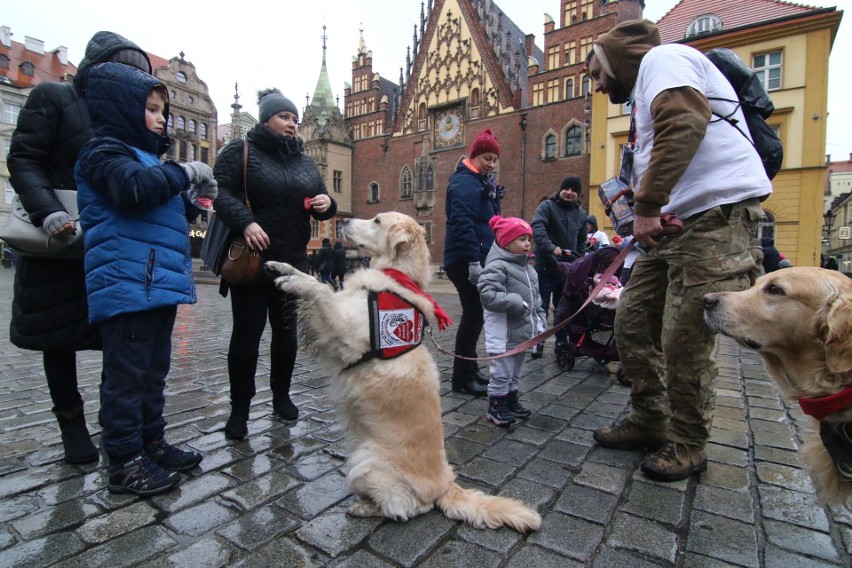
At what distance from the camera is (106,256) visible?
2361 millimetres

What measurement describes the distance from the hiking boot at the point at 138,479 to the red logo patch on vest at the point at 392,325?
1315 mm

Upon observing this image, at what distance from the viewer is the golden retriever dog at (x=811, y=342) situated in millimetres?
1831

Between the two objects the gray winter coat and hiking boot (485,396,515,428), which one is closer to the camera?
hiking boot (485,396,515,428)

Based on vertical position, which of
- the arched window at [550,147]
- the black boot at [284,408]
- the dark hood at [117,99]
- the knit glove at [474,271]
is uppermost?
the arched window at [550,147]

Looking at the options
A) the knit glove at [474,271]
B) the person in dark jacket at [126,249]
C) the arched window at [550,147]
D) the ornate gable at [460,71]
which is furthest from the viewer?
the ornate gable at [460,71]

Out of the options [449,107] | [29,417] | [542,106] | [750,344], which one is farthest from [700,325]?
[449,107]

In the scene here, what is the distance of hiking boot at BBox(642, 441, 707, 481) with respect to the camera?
2.65m

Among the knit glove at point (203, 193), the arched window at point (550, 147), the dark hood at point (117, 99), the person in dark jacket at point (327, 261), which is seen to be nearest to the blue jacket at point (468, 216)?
the knit glove at point (203, 193)

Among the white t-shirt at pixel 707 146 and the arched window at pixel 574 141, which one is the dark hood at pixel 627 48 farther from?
the arched window at pixel 574 141

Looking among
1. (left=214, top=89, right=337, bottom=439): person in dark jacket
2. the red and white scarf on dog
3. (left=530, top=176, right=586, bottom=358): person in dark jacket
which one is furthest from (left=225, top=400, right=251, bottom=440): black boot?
(left=530, top=176, right=586, bottom=358): person in dark jacket

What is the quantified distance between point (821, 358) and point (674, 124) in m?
1.31

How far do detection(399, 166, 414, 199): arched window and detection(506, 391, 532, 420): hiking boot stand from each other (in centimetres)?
3443

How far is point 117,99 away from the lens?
7.84 feet

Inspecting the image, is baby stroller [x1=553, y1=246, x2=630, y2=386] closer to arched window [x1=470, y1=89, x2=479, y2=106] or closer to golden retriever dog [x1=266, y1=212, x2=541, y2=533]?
golden retriever dog [x1=266, y1=212, x2=541, y2=533]
